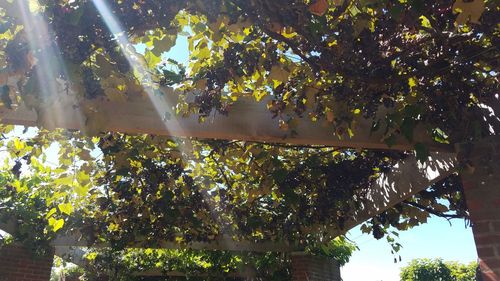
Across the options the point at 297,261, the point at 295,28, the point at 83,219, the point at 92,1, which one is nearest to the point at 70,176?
the point at 83,219

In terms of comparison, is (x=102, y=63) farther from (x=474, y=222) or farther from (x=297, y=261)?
(x=297, y=261)

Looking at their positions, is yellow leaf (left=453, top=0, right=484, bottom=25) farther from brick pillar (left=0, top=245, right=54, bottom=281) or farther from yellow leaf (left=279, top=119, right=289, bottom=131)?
brick pillar (left=0, top=245, right=54, bottom=281)

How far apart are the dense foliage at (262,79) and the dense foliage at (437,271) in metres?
15.0

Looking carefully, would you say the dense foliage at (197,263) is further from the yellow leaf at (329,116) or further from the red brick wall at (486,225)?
the yellow leaf at (329,116)

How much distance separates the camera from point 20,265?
643 centimetres

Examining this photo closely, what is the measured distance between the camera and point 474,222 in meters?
2.96

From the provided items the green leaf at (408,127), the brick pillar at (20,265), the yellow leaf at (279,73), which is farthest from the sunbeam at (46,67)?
the brick pillar at (20,265)

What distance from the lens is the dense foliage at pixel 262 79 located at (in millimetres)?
2168

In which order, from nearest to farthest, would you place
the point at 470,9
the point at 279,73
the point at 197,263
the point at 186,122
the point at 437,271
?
1. the point at 470,9
2. the point at 279,73
3. the point at 186,122
4. the point at 197,263
5. the point at 437,271

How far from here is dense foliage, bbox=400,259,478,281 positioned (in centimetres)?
1788

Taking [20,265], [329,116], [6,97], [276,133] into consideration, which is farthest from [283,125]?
[20,265]

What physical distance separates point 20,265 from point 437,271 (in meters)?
16.2

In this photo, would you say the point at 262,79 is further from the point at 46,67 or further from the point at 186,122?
the point at 46,67

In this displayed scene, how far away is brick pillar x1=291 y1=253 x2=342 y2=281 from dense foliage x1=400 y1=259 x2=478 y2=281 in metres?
12.5
